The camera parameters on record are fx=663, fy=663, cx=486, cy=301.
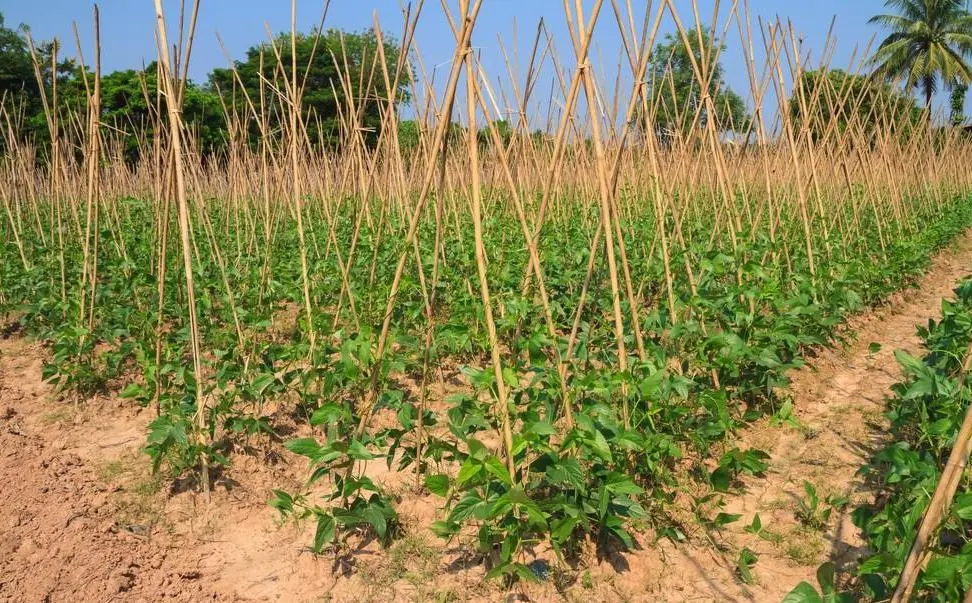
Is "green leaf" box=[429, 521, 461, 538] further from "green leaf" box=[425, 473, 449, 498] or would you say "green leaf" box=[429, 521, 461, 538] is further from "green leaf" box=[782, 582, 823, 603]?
"green leaf" box=[782, 582, 823, 603]

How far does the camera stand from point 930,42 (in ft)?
84.8

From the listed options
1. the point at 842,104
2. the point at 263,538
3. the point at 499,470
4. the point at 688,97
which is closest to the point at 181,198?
the point at 263,538

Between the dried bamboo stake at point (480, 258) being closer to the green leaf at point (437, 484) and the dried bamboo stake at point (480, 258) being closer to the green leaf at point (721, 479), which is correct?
the green leaf at point (437, 484)

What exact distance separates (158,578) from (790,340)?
8.36 feet

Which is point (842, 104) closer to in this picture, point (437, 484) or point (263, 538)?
point (437, 484)

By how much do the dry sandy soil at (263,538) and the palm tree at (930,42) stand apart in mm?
27766

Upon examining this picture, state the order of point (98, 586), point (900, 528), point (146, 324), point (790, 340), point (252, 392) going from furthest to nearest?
1. point (146, 324)
2. point (790, 340)
3. point (252, 392)
4. point (98, 586)
5. point (900, 528)

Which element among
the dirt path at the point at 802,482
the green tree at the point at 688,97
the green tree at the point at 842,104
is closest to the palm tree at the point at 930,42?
the green tree at the point at 688,97

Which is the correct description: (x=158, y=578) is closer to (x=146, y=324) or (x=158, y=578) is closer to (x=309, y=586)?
(x=309, y=586)

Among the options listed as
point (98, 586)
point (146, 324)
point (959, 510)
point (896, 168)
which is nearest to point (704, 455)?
point (959, 510)

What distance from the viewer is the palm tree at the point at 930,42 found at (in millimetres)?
25219

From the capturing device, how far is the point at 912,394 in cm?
201

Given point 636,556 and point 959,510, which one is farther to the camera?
point 636,556

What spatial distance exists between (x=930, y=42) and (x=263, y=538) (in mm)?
31669
